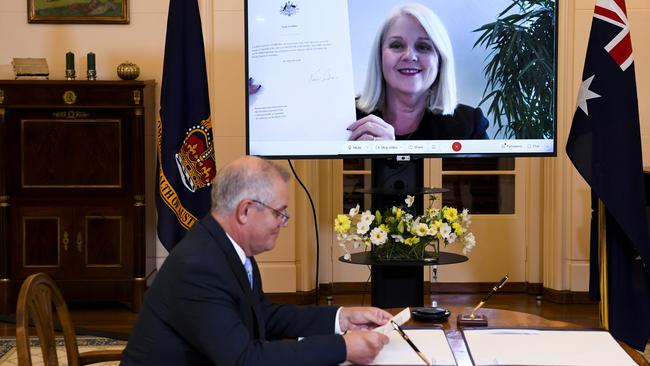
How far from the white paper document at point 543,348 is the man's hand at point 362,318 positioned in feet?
0.79

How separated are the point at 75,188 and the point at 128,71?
2.80 feet

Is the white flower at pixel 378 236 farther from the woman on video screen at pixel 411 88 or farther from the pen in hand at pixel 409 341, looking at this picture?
the pen in hand at pixel 409 341

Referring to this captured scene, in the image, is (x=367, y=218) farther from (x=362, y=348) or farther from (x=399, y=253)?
(x=362, y=348)

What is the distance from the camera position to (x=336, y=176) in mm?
7039

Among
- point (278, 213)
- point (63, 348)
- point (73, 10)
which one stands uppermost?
point (73, 10)

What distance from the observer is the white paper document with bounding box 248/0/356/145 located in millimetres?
4617

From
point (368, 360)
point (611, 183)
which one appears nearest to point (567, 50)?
point (611, 183)

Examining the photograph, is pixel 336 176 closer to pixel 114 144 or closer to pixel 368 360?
pixel 114 144

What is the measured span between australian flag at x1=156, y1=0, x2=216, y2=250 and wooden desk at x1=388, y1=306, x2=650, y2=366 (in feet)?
7.16

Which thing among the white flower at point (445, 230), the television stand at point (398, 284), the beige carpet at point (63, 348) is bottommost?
the beige carpet at point (63, 348)

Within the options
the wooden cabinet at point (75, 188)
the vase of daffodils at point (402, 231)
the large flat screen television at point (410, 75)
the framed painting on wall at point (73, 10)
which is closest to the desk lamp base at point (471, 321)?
the vase of daffodils at point (402, 231)

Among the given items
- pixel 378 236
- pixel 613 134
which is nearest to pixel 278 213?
pixel 378 236

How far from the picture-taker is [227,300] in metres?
2.44

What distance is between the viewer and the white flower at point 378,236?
13.3 feet
